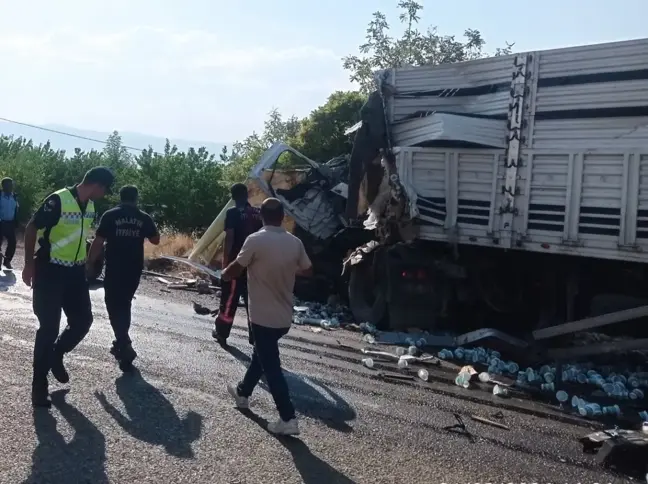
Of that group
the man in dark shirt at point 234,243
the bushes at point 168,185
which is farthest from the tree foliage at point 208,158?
the man in dark shirt at point 234,243

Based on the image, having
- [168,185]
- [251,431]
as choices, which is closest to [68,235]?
[251,431]

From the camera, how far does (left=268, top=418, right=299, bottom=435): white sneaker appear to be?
4.97 metres

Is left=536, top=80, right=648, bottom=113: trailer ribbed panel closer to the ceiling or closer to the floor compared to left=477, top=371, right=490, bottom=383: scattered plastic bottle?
closer to the ceiling

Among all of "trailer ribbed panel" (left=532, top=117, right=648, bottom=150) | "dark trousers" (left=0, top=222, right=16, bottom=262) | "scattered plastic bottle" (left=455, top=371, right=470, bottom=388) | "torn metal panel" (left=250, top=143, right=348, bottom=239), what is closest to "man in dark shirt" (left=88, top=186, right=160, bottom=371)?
"scattered plastic bottle" (left=455, top=371, right=470, bottom=388)

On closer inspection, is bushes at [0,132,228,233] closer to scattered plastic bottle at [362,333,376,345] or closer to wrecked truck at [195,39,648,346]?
wrecked truck at [195,39,648,346]

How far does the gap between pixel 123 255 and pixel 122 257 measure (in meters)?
0.02

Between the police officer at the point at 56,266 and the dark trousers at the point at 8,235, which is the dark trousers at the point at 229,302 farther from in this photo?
the dark trousers at the point at 8,235

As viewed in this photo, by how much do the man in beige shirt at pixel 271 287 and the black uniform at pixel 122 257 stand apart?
1743mm

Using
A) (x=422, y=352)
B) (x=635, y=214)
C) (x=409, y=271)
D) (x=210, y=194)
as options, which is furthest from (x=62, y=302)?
(x=210, y=194)

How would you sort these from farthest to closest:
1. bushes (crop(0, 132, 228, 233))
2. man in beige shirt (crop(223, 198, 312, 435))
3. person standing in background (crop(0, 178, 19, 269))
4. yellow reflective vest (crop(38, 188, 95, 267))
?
bushes (crop(0, 132, 228, 233))
person standing in background (crop(0, 178, 19, 269))
yellow reflective vest (crop(38, 188, 95, 267))
man in beige shirt (crop(223, 198, 312, 435))

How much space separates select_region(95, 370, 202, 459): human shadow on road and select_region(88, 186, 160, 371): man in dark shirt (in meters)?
0.56

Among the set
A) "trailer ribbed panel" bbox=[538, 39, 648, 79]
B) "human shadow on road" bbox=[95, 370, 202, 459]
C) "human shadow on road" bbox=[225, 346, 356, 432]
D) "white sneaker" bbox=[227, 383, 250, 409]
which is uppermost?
"trailer ribbed panel" bbox=[538, 39, 648, 79]

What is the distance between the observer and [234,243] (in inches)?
304

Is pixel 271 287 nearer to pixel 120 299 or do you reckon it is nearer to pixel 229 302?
pixel 120 299
